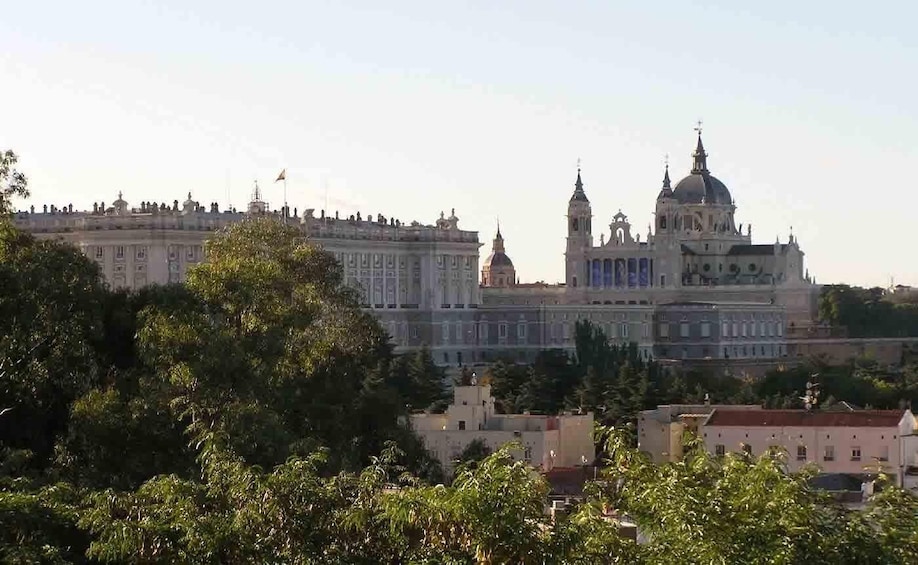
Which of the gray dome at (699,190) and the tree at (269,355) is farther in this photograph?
the gray dome at (699,190)

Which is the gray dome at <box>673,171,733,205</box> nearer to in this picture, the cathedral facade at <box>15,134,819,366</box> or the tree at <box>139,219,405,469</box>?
the cathedral facade at <box>15,134,819,366</box>

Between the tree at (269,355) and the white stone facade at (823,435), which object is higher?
the tree at (269,355)

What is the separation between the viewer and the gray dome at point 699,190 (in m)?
139

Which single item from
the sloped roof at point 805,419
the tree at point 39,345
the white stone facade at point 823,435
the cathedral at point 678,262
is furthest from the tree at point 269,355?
the cathedral at point 678,262

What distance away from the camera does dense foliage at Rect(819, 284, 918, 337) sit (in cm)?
12912

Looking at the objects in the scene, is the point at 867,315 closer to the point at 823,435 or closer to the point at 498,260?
the point at 498,260

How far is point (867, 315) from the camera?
130750mm

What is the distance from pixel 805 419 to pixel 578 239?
8194 centimetres

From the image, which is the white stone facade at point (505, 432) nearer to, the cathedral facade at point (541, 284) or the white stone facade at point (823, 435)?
the white stone facade at point (823, 435)

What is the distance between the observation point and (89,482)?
1144 inches

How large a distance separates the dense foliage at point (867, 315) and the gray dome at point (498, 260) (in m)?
18.5

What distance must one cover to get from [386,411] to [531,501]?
15454 millimetres

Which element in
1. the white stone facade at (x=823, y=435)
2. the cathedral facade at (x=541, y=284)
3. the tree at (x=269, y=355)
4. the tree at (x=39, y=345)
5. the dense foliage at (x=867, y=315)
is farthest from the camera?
the dense foliage at (x=867, y=315)

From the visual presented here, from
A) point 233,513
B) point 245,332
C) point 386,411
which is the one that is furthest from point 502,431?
point 233,513
